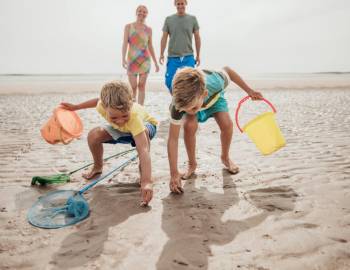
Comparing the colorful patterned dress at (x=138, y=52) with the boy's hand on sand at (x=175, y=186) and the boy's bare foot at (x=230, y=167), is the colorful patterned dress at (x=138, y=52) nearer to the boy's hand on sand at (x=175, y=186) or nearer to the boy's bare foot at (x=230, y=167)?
the boy's bare foot at (x=230, y=167)

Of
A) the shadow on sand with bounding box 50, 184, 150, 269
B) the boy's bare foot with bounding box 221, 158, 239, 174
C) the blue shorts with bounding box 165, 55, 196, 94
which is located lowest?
the shadow on sand with bounding box 50, 184, 150, 269

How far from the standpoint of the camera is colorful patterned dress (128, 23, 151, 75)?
5.65 meters

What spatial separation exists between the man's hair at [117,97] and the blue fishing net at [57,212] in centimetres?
74

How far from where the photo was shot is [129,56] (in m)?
5.70

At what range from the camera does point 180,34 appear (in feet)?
16.4

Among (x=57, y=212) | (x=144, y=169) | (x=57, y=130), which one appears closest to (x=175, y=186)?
(x=144, y=169)

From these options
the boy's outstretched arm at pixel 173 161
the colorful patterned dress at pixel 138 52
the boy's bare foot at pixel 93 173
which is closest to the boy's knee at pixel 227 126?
the boy's outstretched arm at pixel 173 161

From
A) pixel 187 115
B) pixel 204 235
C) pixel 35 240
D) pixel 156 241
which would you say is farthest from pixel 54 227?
pixel 187 115

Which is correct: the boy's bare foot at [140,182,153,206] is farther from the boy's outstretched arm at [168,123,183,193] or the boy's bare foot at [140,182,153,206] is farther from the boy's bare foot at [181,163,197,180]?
the boy's bare foot at [181,163,197,180]

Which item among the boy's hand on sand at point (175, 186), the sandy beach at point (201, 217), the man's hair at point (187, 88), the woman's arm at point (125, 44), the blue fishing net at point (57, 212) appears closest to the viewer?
the sandy beach at point (201, 217)

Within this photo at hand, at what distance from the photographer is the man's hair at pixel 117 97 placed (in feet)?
7.77

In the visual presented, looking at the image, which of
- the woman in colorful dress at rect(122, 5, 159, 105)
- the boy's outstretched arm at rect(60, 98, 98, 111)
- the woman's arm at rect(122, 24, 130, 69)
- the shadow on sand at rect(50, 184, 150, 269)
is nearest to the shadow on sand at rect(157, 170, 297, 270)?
the shadow on sand at rect(50, 184, 150, 269)

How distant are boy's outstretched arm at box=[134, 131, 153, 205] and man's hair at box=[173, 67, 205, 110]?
44cm

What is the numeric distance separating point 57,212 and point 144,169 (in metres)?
0.70
